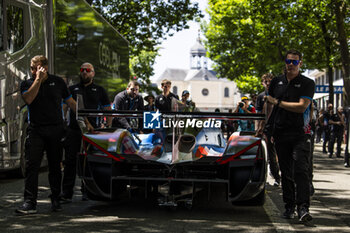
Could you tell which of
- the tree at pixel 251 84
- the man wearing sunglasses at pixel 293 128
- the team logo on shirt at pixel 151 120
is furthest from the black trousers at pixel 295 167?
the tree at pixel 251 84

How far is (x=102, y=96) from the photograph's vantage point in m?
7.54

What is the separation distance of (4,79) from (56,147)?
2.85m

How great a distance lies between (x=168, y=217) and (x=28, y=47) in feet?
15.7

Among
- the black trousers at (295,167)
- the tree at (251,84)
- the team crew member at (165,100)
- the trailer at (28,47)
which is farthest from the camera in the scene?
the tree at (251,84)

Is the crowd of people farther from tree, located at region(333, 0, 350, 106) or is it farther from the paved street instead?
tree, located at region(333, 0, 350, 106)

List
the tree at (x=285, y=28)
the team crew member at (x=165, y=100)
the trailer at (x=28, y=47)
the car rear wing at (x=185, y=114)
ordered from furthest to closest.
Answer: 1. the tree at (x=285, y=28)
2. the team crew member at (x=165, y=100)
3. the trailer at (x=28, y=47)
4. the car rear wing at (x=185, y=114)

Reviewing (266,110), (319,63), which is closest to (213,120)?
(266,110)

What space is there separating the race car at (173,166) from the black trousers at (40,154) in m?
0.34

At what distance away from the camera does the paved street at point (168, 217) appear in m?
5.52

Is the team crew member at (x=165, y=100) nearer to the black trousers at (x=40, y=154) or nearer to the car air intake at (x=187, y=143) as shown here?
the car air intake at (x=187, y=143)

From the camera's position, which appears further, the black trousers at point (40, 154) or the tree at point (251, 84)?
the tree at point (251, 84)

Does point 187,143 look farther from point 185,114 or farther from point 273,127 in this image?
point 273,127

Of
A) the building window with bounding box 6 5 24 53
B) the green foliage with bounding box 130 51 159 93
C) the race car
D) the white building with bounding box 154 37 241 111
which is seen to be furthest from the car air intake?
the white building with bounding box 154 37 241 111

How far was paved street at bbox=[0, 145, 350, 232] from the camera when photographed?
18.1 feet
